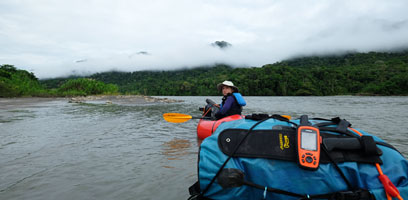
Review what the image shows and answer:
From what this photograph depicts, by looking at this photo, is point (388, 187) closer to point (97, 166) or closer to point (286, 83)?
point (97, 166)

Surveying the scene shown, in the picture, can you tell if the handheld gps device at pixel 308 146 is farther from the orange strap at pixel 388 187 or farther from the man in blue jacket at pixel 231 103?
the man in blue jacket at pixel 231 103

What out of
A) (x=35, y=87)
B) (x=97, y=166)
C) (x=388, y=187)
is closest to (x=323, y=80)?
(x=35, y=87)

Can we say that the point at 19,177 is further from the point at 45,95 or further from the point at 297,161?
the point at 45,95

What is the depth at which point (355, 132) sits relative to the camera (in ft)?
7.03

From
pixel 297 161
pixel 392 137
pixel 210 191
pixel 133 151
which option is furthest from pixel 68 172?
pixel 392 137

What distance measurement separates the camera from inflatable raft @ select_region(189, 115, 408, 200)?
1.87 m

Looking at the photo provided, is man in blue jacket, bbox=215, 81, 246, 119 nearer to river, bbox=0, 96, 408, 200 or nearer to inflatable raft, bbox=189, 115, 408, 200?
river, bbox=0, 96, 408, 200

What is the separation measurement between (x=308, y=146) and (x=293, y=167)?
0.23 metres

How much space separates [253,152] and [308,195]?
59 cm

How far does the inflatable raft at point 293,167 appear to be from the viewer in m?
1.87

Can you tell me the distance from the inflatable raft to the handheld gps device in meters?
0.06

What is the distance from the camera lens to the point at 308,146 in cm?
198

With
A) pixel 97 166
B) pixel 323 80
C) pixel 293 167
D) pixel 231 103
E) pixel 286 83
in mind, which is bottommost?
pixel 97 166

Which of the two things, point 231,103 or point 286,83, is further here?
point 286,83
